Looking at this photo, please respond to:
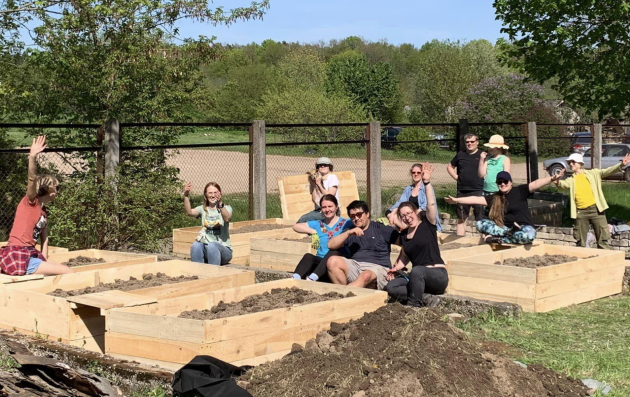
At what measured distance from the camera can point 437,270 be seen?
28.0 ft

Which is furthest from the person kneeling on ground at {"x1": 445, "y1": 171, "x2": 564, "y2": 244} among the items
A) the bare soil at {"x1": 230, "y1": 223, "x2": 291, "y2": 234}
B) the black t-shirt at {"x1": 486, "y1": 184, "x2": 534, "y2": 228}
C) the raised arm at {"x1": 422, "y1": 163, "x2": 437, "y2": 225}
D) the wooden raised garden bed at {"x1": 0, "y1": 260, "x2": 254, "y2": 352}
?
the wooden raised garden bed at {"x1": 0, "y1": 260, "x2": 254, "y2": 352}

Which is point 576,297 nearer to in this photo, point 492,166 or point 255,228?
point 492,166

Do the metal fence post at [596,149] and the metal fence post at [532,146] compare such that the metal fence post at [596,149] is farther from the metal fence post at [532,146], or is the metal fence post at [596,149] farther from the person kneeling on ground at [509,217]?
the person kneeling on ground at [509,217]

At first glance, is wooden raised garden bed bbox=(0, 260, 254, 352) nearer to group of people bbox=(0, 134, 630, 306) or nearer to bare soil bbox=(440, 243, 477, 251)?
group of people bbox=(0, 134, 630, 306)

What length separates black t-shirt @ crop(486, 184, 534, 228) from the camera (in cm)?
1080

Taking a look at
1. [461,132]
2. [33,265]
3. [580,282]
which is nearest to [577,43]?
[461,132]

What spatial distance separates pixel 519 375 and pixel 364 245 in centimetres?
340

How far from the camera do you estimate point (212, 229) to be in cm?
1044

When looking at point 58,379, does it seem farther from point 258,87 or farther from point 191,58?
point 258,87

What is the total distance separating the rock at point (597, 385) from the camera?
5832mm

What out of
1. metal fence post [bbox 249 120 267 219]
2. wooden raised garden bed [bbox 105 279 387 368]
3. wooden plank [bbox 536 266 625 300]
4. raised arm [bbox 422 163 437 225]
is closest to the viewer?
wooden raised garden bed [bbox 105 279 387 368]

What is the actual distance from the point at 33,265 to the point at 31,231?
41 centimetres

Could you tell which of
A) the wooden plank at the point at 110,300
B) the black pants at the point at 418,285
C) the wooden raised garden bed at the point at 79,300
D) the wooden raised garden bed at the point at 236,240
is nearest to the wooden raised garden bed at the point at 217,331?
the wooden plank at the point at 110,300

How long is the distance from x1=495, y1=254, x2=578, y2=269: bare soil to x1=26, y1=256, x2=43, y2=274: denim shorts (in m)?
5.11
